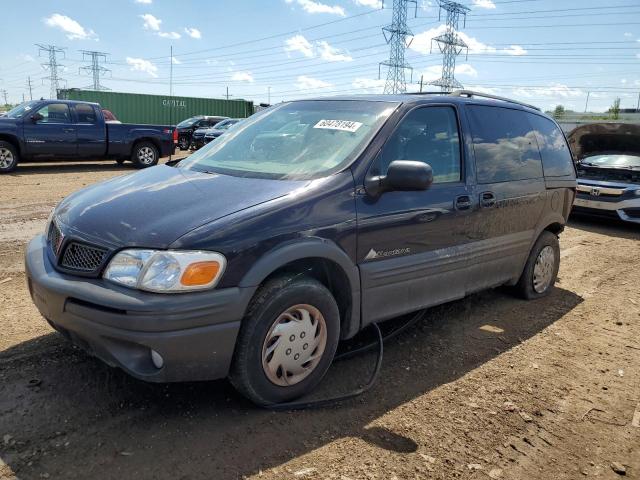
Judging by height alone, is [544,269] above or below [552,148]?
below

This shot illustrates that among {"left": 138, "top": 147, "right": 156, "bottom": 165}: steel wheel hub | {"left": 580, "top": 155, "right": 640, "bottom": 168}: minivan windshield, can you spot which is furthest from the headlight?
{"left": 138, "top": 147, "right": 156, "bottom": 165}: steel wheel hub

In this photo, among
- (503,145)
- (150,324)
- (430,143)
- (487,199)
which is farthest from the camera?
(503,145)

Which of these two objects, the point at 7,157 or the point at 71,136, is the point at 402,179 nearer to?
the point at 7,157

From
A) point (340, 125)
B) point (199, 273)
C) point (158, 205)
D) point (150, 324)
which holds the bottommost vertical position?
point (150, 324)

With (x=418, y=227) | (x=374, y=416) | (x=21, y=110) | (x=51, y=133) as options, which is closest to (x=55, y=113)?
(x=51, y=133)

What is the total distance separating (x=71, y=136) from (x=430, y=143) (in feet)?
40.6

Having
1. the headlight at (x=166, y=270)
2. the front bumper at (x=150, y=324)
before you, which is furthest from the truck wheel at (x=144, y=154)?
the headlight at (x=166, y=270)

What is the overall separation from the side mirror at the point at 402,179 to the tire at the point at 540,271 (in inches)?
85.9

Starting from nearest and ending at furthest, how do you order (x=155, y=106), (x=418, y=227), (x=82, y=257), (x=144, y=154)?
(x=82, y=257) < (x=418, y=227) < (x=144, y=154) < (x=155, y=106)

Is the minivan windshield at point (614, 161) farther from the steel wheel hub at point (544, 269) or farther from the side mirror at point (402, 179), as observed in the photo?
the side mirror at point (402, 179)

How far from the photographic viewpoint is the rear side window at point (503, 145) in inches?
165

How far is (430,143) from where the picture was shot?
3.82m

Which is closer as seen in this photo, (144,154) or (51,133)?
(51,133)

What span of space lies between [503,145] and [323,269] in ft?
7.13
